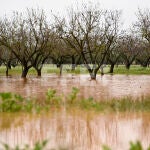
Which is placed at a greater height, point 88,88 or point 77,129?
point 77,129

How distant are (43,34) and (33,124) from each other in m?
34.3

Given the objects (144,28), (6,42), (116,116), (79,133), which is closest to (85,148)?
(79,133)

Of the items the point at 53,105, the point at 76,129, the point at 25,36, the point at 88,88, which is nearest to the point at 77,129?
the point at 76,129

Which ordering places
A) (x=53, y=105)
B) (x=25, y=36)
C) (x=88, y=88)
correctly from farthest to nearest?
1. (x=25, y=36)
2. (x=88, y=88)
3. (x=53, y=105)

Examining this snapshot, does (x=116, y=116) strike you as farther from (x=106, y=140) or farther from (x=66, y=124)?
(x=106, y=140)

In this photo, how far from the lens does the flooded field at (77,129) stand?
7766mm

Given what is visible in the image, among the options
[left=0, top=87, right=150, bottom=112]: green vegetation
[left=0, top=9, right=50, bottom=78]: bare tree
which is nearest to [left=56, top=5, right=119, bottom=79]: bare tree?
[left=0, top=9, right=50, bottom=78]: bare tree

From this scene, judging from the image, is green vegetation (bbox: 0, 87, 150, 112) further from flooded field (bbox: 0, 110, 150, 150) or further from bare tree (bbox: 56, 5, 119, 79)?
bare tree (bbox: 56, 5, 119, 79)

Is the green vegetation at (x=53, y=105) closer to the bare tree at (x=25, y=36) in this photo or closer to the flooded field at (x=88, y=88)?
the flooded field at (x=88, y=88)

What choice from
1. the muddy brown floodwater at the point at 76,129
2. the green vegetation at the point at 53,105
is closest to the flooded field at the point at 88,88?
the green vegetation at the point at 53,105

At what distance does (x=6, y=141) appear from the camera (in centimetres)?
777

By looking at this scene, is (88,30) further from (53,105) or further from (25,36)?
(53,105)

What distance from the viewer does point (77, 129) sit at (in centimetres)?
916

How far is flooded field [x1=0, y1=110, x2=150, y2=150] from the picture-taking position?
777 centimetres
